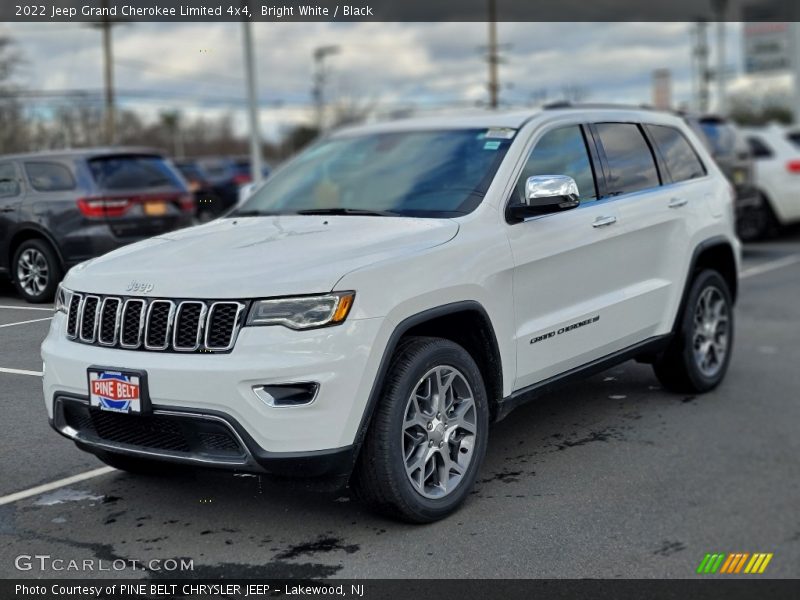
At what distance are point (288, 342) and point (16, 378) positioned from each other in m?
1.17

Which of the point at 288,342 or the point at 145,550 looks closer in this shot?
the point at 288,342

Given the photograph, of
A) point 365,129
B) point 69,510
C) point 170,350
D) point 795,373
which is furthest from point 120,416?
point 795,373

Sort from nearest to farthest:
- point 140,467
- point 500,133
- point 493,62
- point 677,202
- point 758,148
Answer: point 140,467
point 500,133
point 677,202
point 758,148
point 493,62

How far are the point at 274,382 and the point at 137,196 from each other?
58.6 inches

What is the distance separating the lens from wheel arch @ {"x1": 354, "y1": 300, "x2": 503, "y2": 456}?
411 cm

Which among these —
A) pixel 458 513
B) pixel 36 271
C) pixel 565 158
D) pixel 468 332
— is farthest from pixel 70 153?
pixel 565 158

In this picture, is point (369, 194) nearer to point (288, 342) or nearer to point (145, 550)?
point (288, 342)

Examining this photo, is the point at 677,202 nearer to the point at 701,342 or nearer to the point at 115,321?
the point at 701,342

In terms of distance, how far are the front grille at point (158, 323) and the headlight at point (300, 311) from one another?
7 centimetres

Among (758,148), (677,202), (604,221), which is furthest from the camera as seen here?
(758,148)

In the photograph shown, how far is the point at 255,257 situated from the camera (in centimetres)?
407

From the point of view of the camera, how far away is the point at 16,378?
13.1 feet

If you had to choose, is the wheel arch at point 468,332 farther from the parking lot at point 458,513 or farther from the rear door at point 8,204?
the rear door at point 8,204

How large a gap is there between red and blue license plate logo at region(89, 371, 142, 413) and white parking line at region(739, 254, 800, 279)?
1021 centimetres
